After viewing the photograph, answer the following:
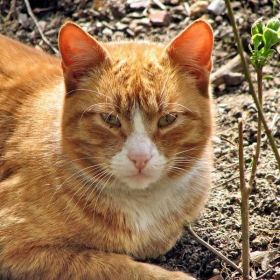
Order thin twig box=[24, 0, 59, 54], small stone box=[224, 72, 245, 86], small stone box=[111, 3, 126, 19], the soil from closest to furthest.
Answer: the soil < small stone box=[224, 72, 245, 86] < thin twig box=[24, 0, 59, 54] < small stone box=[111, 3, 126, 19]

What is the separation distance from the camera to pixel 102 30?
5133 millimetres

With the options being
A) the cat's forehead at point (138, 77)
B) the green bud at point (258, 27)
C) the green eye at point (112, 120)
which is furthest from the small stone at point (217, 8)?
the green bud at point (258, 27)

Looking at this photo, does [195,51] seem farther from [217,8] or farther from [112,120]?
[217,8]

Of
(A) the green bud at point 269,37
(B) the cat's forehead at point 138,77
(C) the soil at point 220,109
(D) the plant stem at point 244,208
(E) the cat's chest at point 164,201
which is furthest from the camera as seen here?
(C) the soil at point 220,109

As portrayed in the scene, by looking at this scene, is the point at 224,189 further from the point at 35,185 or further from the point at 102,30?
the point at 102,30

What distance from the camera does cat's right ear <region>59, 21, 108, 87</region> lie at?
9.93 ft

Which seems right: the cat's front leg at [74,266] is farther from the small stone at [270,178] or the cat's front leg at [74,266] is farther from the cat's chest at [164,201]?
the small stone at [270,178]

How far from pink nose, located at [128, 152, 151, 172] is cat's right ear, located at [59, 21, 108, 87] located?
21.8 inches

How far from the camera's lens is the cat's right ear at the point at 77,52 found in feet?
9.93

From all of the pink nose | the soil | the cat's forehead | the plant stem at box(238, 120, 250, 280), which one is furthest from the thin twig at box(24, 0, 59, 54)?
the plant stem at box(238, 120, 250, 280)

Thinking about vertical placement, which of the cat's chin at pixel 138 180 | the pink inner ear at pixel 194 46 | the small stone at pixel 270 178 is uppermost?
the pink inner ear at pixel 194 46

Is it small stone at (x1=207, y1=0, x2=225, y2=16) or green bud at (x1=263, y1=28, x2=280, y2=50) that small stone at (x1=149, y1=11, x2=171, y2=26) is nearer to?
small stone at (x1=207, y1=0, x2=225, y2=16)

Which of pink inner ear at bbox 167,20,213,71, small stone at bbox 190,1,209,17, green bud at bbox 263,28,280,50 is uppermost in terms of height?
green bud at bbox 263,28,280,50

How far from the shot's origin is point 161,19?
511cm
